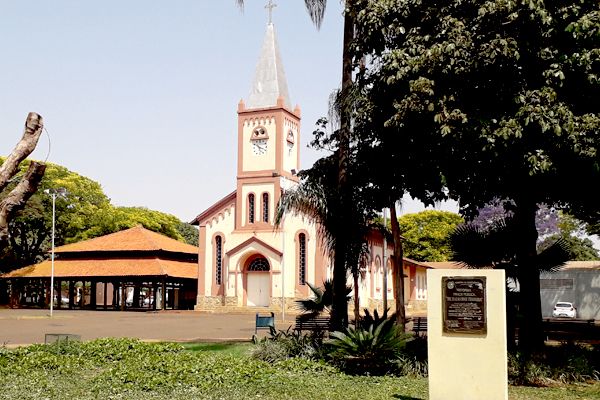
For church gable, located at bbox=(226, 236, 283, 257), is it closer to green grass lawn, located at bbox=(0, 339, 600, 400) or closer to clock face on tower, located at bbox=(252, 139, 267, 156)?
clock face on tower, located at bbox=(252, 139, 267, 156)

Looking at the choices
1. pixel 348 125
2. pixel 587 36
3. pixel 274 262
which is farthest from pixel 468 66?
pixel 274 262

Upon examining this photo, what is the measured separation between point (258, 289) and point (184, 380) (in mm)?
39918

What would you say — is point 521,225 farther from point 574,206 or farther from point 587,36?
point 587,36

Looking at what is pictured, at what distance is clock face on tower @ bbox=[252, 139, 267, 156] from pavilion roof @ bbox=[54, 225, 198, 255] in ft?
32.9

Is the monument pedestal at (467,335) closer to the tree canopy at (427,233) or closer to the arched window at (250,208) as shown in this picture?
the arched window at (250,208)

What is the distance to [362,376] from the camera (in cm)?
1275

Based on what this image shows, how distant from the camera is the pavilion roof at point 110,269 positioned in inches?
1989

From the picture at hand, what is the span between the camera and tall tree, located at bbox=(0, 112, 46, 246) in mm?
12422

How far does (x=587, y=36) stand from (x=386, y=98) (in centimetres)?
405

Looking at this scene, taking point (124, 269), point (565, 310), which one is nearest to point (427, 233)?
point (124, 269)

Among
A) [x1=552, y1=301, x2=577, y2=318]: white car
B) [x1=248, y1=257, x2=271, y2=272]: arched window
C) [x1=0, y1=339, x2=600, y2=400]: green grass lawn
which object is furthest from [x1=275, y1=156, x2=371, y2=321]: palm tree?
[x1=248, y1=257, x2=271, y2=272]: arched window

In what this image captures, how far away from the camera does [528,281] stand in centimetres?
1500

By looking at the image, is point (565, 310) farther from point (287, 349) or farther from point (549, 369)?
point (287, 349)

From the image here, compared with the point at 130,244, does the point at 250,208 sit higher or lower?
higher
